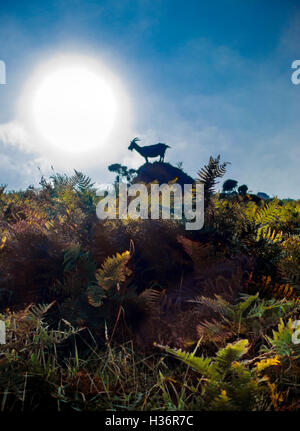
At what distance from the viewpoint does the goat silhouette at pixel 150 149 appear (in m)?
16.4

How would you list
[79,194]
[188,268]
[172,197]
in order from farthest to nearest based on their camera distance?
[79,194], [172,197], [188,268]

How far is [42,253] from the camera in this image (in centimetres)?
171

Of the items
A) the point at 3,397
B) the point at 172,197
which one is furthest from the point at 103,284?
the point at 172,197

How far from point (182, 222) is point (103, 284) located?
71cm

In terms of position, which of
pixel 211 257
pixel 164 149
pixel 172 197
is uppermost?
pixel 164 149

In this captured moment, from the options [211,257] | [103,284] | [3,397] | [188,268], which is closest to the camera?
[3,397]

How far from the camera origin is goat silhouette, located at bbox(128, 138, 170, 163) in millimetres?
16406

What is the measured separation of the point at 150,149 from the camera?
16422 mm

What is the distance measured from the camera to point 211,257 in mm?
1544
